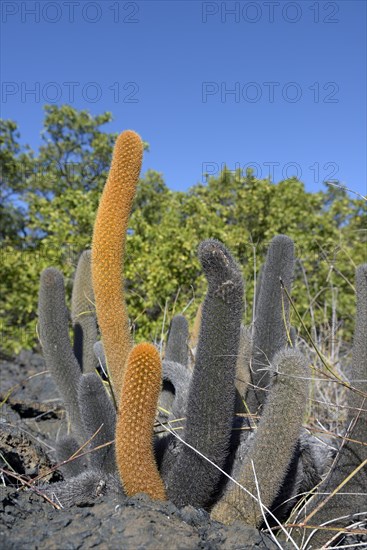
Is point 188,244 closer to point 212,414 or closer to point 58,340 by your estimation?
point 58,340

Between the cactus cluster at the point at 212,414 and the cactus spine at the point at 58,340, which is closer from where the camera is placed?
the cactus cluster at the point at 212,414

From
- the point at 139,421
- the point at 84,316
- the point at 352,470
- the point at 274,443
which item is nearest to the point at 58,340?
the point at 84,316

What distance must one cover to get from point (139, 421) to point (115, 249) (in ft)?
2.07

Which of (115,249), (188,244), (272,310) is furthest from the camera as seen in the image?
(188,244)

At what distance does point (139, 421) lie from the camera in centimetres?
155

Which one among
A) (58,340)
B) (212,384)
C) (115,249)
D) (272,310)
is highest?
(115,249)

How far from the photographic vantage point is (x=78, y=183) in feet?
41.6

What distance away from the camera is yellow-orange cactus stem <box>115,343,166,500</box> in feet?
4.94

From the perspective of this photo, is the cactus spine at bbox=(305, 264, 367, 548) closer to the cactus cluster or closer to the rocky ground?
the cactus cluster

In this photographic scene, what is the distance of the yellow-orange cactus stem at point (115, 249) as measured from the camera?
192cm

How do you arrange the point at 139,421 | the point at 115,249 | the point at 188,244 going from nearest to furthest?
the point at 139,421 < the point at 115,249 < the point at 188,244

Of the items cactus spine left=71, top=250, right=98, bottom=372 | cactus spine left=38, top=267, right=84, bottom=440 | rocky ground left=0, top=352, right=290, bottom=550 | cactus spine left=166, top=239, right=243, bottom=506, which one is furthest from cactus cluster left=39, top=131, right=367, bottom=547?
cactus spine left=71, top=250, right=98, bottom=372

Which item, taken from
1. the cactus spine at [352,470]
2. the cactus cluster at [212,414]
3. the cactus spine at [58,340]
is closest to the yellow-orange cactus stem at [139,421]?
the cactus cluster at [212,414]

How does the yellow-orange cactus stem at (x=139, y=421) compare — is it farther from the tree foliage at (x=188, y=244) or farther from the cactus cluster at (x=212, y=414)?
the tree foliage at (x=188, y=244)
